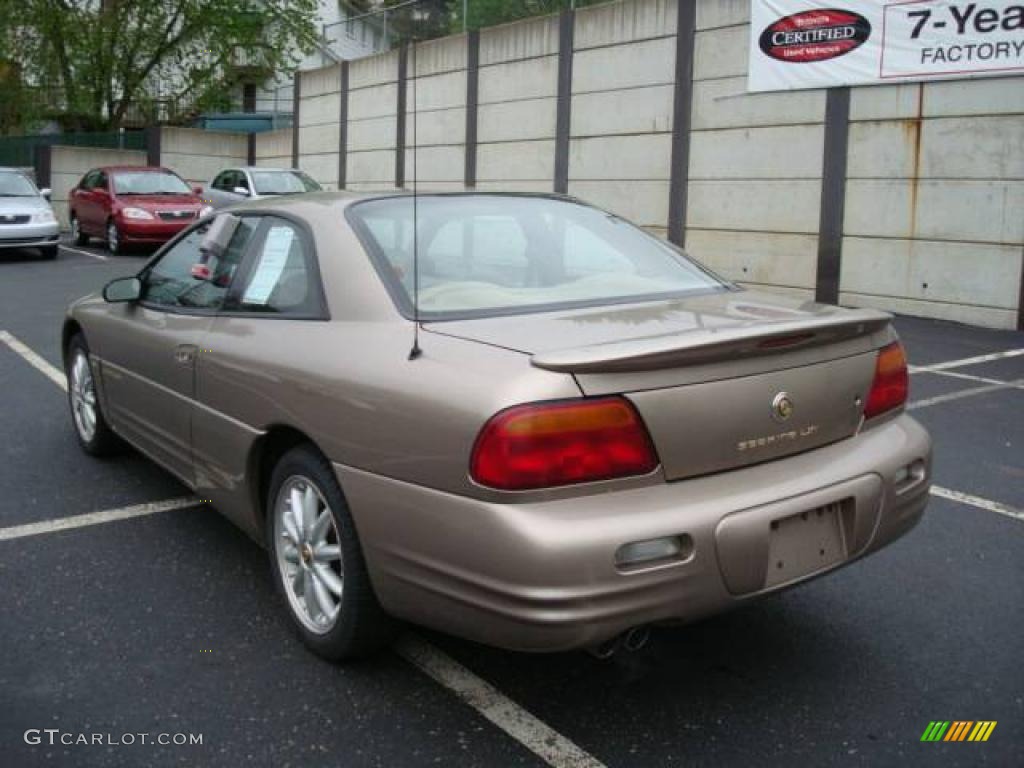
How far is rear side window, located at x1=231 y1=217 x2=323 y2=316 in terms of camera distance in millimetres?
3426

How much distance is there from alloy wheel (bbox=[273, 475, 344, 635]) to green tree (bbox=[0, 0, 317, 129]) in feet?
89.4

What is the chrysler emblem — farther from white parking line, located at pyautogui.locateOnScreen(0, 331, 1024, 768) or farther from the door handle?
the door handle

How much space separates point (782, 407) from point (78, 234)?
19533mm

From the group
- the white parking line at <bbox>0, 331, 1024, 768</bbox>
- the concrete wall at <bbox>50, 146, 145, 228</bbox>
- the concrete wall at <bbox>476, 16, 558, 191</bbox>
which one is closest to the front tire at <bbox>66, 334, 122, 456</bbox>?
the white parking line at <bbox>0, 331, 1024, 768</bbox>

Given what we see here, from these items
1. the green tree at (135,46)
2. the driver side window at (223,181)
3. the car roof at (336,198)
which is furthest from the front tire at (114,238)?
the car roof at (336,198)

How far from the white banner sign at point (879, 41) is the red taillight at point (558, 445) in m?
10.0

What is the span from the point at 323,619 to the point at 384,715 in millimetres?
427

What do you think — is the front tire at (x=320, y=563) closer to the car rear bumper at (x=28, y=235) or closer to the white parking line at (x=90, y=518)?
the white parking line at (x=90, y=518)

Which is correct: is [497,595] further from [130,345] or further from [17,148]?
[17,148]

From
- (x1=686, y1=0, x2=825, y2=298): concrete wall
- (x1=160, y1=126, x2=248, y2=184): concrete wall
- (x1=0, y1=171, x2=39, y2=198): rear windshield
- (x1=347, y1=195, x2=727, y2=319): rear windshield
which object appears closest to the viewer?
(x1=347, y1=195, x2=727, y2=319): rear windshield

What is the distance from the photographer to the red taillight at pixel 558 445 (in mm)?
2508

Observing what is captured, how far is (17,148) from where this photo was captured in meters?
27.1

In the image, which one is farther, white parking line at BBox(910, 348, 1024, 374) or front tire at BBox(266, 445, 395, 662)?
white parking line at BBox(910, 348, 1024, 374)

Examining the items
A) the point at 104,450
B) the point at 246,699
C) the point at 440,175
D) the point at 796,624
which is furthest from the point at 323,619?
the point at 440,175
